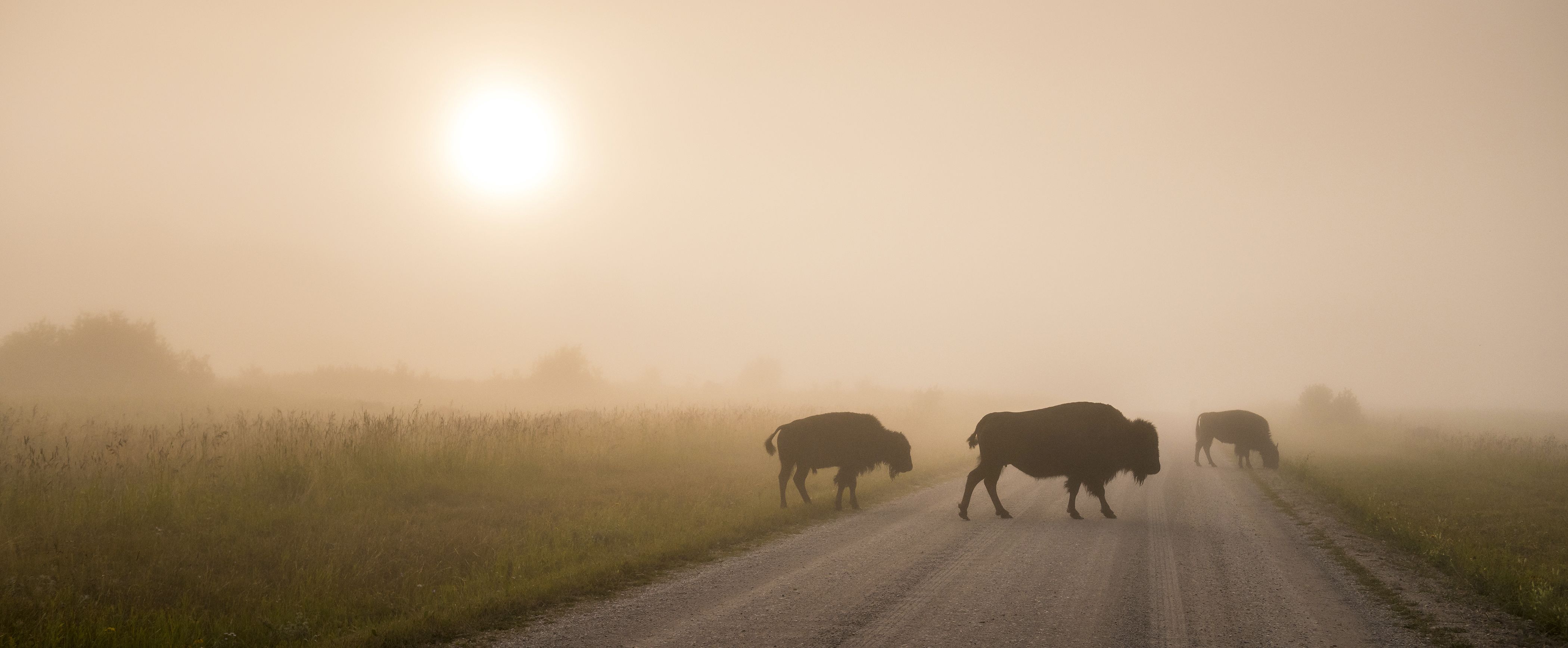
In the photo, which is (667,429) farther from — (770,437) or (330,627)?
(330,627)

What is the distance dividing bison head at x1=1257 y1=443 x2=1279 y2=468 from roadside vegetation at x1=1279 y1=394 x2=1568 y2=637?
0.59m

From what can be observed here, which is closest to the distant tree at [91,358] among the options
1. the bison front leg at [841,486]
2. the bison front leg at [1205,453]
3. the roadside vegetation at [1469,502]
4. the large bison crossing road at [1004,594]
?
the bison front leg at [841,486]

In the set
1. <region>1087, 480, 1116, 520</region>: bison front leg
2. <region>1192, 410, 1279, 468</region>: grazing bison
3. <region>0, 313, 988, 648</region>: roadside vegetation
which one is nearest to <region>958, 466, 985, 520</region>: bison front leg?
<region>1087, 480, 1116, 520</region>: bison front leg

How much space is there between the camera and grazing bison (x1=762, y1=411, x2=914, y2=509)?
13.4 meters

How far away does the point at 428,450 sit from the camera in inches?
531

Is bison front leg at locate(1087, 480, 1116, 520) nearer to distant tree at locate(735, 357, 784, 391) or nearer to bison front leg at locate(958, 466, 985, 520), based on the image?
bison front leg at locate(958, 466, 985, 520)

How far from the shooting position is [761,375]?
68.9 metres

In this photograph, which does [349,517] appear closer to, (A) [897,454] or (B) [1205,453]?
(A) [897,454]

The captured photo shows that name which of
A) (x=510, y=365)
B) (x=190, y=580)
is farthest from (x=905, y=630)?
(x=510, y=365)

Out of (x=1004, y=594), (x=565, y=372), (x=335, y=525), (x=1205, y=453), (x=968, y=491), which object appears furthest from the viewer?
(x=565, y=372)

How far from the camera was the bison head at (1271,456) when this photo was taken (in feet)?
70.9

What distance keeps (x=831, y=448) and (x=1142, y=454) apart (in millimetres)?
6258

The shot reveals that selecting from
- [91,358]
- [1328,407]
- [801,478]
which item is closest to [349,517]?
[801,478]

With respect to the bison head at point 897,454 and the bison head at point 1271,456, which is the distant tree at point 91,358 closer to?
the bison head at point 897,454
